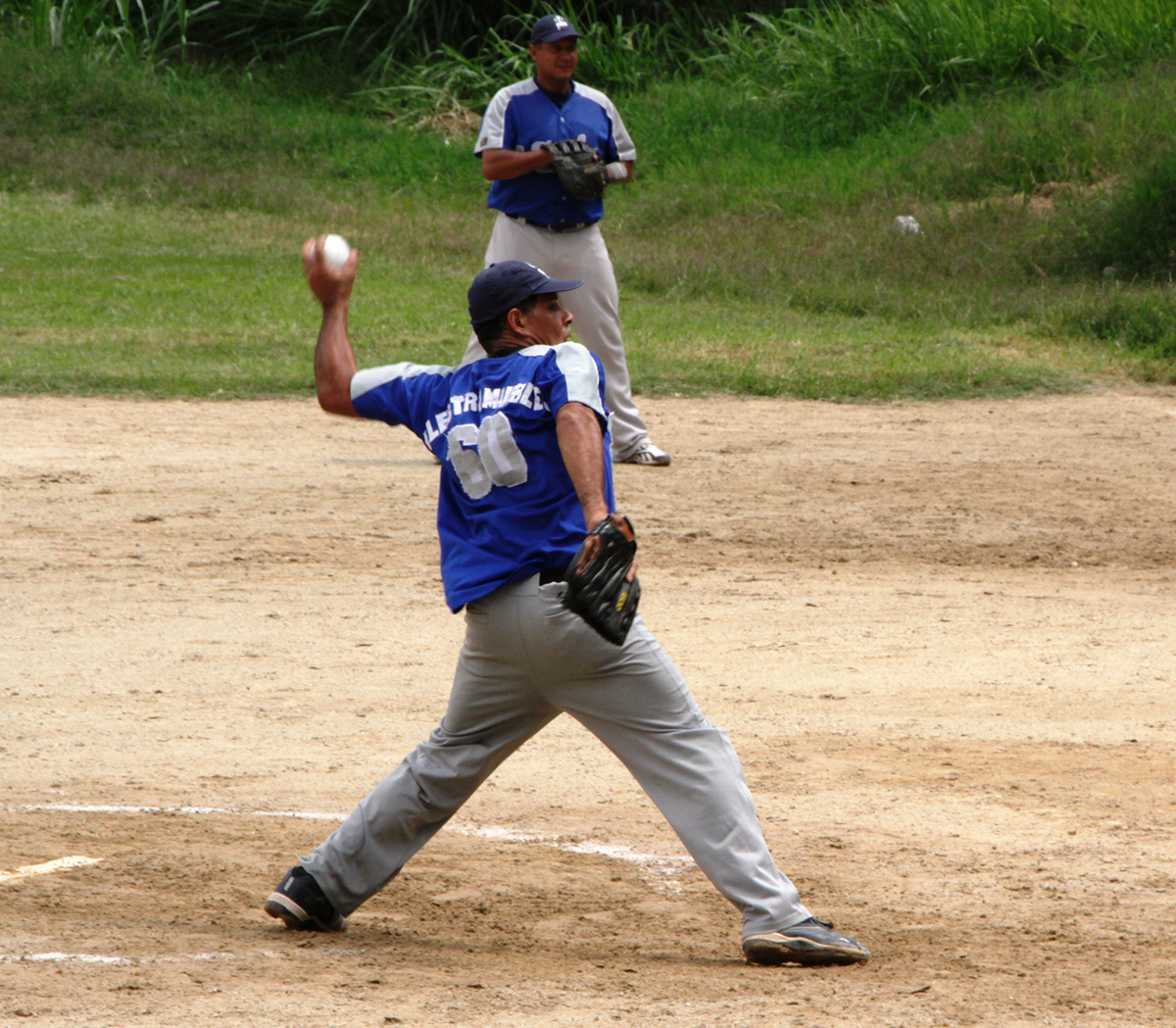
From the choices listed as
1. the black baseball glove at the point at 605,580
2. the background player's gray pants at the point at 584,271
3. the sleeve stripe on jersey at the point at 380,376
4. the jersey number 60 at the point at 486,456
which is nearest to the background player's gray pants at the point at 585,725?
the black baseball glove at the point at 605,580

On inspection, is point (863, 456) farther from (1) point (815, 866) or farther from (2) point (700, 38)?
(2) point (700, 38)

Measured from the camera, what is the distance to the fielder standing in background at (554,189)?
879 centimetres

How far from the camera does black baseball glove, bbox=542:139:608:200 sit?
8664 mm

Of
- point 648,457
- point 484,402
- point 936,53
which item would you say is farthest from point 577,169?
point 936,53

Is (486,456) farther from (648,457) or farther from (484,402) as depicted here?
Answer: (648,457)

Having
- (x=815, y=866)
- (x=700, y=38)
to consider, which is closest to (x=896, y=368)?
(x=815, y=866)

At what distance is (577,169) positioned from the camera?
28.5 feet

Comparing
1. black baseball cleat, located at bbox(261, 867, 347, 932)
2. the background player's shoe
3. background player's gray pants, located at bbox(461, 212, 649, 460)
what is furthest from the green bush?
black baseball cleat, located at bbox(261, 867, 347, 932)

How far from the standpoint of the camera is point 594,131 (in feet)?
29.6

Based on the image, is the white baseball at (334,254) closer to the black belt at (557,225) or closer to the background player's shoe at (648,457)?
the black belt at (557,225)

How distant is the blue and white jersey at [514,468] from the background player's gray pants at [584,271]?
5.07 meters

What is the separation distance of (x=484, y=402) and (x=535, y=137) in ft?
17.5

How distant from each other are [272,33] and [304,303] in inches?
458

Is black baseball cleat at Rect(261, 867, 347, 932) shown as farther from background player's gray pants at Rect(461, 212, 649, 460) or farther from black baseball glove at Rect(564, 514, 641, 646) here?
background player's gray pants at Rect(461, 212, 649, 460)
